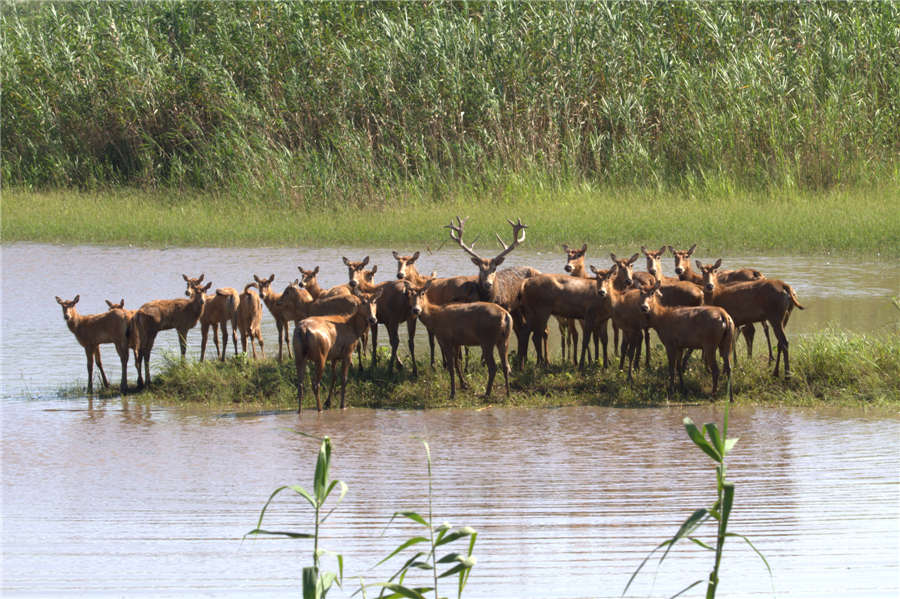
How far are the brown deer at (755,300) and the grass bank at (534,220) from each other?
9.03m

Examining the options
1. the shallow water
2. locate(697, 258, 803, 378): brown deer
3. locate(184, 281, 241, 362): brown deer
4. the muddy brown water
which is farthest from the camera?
the shallow water

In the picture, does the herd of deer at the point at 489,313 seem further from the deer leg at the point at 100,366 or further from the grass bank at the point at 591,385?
the grass bank at the point at 591,385

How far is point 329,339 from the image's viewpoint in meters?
12.2

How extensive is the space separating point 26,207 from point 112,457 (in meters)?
20.5

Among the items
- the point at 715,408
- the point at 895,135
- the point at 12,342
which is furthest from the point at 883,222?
the point at 12,342

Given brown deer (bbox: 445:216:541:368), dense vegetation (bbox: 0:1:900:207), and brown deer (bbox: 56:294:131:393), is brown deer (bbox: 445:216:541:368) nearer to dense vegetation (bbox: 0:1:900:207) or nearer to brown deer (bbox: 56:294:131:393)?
brown deer (bbox: 56:294:131:393)

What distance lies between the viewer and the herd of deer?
1226 cm

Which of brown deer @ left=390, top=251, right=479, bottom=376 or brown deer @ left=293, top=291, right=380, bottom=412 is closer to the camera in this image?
brown deer @ left=293, top=291, right=380, bottom=412

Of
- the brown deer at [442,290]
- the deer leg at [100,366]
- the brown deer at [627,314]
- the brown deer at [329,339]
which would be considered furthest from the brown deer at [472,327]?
the deer leg at [100,366]

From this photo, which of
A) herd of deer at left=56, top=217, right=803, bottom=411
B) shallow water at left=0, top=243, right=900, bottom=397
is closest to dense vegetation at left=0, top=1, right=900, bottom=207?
shallow water at left=0, top=243, right=900, bottom=397

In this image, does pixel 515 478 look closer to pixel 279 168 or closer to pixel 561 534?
pixel 561 534

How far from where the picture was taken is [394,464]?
10.2 m

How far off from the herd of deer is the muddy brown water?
0.69m

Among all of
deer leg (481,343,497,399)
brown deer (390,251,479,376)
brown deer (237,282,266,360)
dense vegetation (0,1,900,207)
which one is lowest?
deer leg (481,343,497,399)
